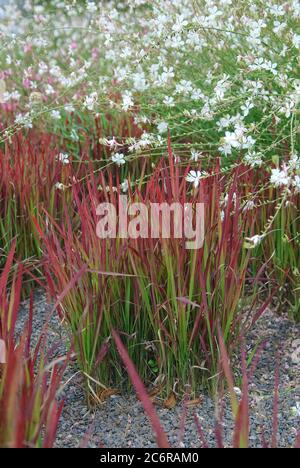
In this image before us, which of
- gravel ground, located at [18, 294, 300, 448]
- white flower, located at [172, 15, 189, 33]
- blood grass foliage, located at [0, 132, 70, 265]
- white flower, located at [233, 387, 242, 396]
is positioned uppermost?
white flower, located at [172, 15, 189, 33]

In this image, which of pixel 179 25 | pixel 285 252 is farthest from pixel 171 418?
pixel 179 25

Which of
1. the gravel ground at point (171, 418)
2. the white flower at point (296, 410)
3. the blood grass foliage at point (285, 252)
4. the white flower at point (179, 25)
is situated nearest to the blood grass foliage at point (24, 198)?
the gravel ground at point (171, 418)

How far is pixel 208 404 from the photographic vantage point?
2.14 meters

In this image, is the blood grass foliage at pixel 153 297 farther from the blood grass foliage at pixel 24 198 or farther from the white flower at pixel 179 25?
the white flower at pixel 179 25

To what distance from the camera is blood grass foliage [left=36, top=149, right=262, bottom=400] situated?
2090mm

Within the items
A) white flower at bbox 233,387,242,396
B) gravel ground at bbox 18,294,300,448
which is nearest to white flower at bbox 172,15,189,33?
gravel ground at bbox 18,294,300,448

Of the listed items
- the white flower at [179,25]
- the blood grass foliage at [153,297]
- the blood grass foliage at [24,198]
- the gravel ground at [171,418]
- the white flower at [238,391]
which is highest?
the white flower at [179,25]

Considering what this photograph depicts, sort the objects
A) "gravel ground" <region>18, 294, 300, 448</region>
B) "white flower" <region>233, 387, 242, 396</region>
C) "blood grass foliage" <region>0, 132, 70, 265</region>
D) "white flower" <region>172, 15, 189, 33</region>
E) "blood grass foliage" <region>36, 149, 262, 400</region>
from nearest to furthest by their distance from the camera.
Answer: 1. "gravel ground" <region>18, 294, 300, 448</region>
2. "blood grass foliage" <region>36, 149, 262, 400</region>
3. "white flower" <region>233, 387, 242, 396</region>
4. "white flower" <region>172, 15, 189, 33</region>
5. "blood grass foliage" <region>0, 132, 70, 265</region>

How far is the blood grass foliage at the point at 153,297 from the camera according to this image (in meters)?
2.09

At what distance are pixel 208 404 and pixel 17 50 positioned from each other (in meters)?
4.49

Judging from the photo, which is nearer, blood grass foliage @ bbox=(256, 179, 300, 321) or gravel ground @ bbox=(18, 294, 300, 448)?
gravel ground @ bbox=(18, 294, 300, 448)

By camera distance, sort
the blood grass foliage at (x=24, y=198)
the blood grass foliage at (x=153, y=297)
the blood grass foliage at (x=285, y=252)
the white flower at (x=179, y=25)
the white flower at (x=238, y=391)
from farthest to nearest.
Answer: the blood grass foliage at (x=24, y=198) → the white flower at (x=179, y=25) → the blood grass foliage at (x=285, y=252) → the white flower at (x=238, y=391) → the blood grass foliage at (x=153, y=297)

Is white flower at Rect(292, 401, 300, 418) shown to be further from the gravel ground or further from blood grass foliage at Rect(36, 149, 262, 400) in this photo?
blood grass foliage at Rect(36, 149, 262, 400)
